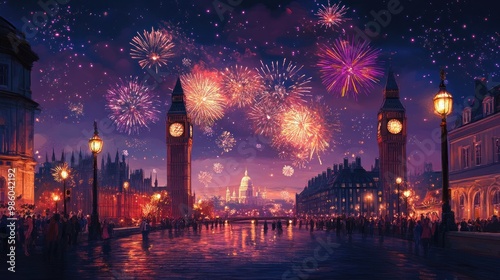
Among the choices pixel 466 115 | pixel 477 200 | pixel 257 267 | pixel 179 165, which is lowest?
pixel 257 267

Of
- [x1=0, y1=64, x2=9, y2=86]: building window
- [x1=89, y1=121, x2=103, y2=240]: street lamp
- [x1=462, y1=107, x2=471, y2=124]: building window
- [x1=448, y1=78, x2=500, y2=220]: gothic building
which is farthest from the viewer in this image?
[x1=462, y1=107, x2=471, y2=124]: building window

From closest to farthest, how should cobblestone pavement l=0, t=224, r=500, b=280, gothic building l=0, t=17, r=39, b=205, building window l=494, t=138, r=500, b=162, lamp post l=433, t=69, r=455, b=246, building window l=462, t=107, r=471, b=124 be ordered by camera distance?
cobblestone pavement l=0, t=224, r=500, b=280, lamp post l=433, t=69, r=455, b=246, building window l=494, t=138, r=500, b=162, gothic building l=0, t=17, r=39, b=205, building window l=462, t=107, r=471, b=124

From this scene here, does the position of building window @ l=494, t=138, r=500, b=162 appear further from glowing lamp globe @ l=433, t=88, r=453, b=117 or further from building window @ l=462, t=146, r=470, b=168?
glowing lamp globe @ l=433, t=88, r=453, b=117

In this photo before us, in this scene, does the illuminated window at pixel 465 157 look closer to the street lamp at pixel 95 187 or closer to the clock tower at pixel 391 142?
the street lamp at pixel 95 187

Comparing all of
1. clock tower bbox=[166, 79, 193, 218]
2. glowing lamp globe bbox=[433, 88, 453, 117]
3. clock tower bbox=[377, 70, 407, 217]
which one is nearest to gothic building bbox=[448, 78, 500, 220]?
glowing lamp globe bbox=[433, 88, 453, 117]

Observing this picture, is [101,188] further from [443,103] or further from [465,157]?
[443,103]

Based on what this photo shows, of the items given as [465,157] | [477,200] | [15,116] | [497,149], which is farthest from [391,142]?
[15,116]
